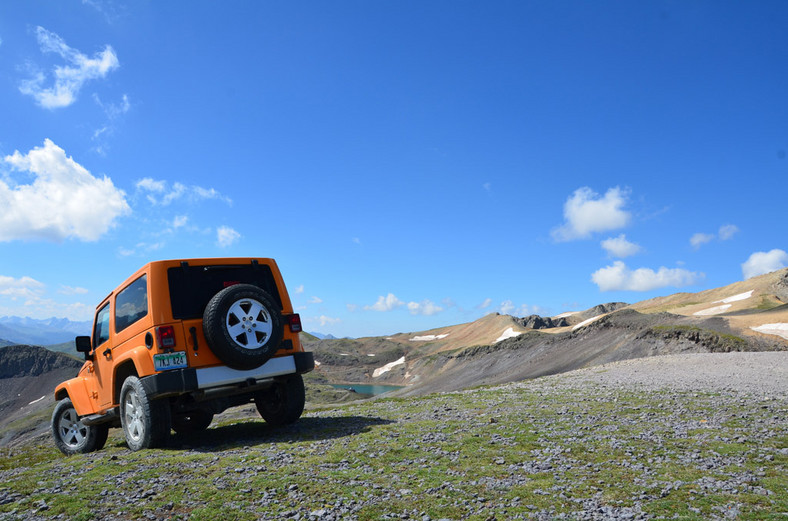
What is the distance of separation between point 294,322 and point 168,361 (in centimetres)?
301

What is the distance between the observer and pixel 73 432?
1345 centimetres

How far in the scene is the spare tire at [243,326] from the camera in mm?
10188

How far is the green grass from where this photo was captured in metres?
6.12

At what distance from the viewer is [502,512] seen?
579 cm

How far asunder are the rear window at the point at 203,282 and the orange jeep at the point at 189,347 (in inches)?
0.9

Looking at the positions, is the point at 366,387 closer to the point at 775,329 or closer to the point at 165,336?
the point at 775,329

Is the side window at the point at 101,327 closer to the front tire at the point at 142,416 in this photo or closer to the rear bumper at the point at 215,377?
the front tire at the point at 142,416

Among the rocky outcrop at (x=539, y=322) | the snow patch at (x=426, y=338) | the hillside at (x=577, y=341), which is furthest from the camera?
the snow patch at (x=426, y=338)

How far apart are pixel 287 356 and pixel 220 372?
5.41 feet

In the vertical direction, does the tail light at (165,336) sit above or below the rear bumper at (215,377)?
→ above

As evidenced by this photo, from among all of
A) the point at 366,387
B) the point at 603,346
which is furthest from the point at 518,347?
the point at 366,387

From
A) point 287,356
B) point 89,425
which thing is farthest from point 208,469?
point 89,425

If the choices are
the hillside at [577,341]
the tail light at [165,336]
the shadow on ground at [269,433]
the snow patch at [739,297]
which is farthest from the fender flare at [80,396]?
the snow patch at [739,297]

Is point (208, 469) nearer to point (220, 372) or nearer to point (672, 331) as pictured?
point (220, 372)
